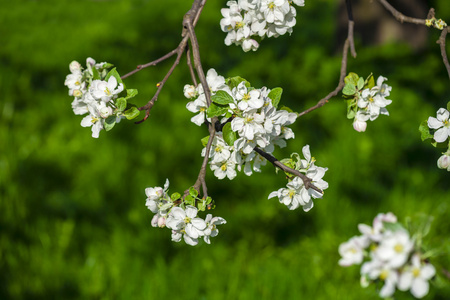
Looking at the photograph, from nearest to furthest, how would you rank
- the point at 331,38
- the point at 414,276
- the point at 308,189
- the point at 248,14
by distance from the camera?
the point at 414,276 → the point at 308,189 → the point at 248,14 → the point at 331,38

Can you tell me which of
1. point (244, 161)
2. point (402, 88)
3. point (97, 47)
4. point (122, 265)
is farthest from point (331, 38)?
point (244, 161)

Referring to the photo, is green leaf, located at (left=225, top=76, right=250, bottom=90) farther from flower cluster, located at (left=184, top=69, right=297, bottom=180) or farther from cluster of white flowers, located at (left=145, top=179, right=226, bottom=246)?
cluster of white flowers, located at (left=145, top=179, right=226, bottom=246)

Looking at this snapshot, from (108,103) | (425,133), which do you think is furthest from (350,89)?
(108,103)

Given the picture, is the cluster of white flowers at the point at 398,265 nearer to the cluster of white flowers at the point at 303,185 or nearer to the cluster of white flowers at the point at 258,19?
the cluster of white flowers at the point at 303,185

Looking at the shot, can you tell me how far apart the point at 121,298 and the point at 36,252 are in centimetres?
60

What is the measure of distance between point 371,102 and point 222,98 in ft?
1.64

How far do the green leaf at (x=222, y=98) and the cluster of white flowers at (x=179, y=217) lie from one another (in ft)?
0.83

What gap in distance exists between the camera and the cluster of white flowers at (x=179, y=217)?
4.00ft

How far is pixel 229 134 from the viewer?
1206 millimetres

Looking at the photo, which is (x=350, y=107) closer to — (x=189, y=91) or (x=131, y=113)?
(x=189, y=91)

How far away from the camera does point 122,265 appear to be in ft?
8.37

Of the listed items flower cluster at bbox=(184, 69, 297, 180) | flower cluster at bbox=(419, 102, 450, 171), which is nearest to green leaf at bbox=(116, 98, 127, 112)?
flower cluster at bbox=(184, 69, 297, 180)

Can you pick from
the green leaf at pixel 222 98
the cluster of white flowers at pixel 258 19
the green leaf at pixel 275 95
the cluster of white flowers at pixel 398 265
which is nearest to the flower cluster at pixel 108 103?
the green leaf at pixel 222 98

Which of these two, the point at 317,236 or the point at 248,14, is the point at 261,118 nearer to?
the point at 248,14
